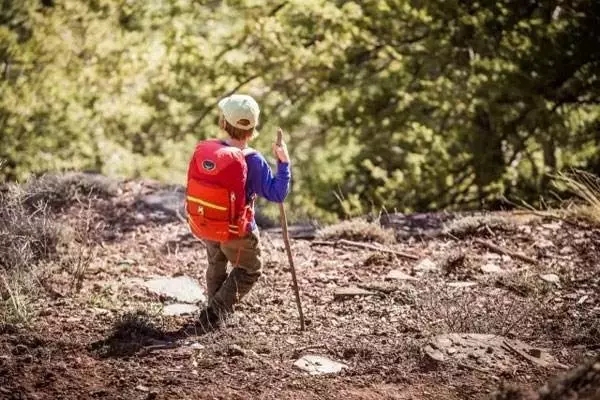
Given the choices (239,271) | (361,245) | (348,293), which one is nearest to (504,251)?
(361,245)

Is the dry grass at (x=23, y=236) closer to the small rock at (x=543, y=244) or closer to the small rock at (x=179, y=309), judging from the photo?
the small rock at (x=179, y=309)

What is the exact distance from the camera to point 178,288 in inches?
218

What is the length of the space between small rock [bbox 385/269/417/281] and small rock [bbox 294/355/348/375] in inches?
67.5

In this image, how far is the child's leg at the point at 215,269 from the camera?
4.89 m

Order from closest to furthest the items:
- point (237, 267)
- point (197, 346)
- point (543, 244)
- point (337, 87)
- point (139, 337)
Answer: point (197, 346) → point (139, 337) → point (237, 267) → point (543, 244) → point (337, 87)

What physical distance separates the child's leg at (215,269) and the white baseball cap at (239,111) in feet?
3.01

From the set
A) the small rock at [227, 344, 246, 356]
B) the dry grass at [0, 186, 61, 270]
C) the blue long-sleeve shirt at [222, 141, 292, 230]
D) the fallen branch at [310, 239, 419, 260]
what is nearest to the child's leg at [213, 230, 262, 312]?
the blue long-sleeve shirt at [222, 141, 292, 230]

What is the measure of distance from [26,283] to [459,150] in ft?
22.6

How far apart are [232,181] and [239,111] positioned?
0.44 meters

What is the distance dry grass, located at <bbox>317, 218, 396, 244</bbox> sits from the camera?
22.8 feet

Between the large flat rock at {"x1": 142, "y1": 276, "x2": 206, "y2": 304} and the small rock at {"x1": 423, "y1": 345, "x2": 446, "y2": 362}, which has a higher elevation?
the small rock at {"x1": 423, "y1": 345, "x2": 446, "y2": 362}

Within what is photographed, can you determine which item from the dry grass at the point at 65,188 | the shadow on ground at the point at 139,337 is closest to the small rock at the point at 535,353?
the shadow on ground at the point at 139,337

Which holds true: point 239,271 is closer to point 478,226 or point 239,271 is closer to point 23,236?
point 23,236

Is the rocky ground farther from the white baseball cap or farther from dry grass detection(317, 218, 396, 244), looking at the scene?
the white baseball cap
